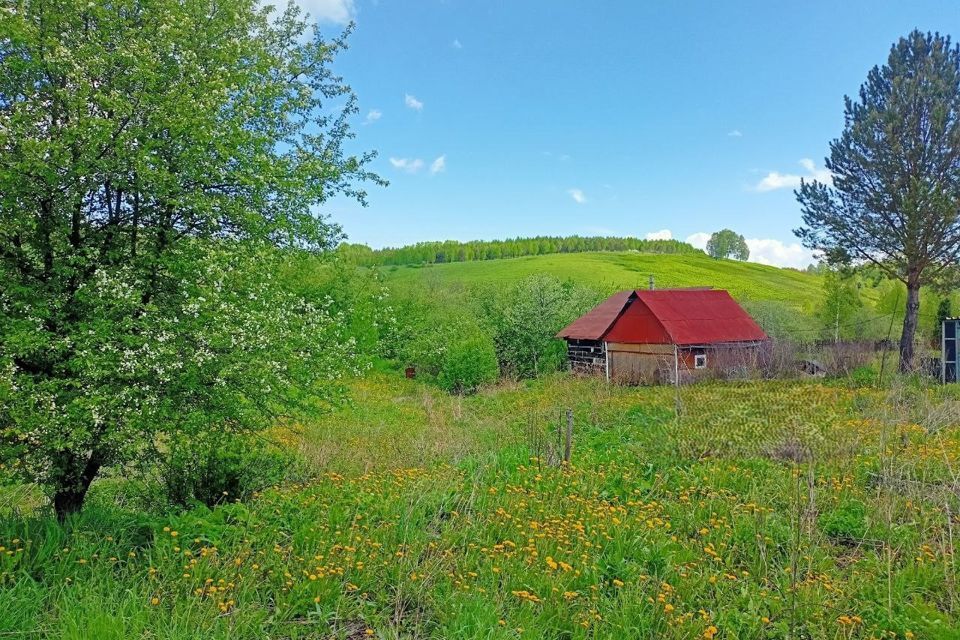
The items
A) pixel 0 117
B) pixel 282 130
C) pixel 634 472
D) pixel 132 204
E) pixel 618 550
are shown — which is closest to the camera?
pixel 0 117

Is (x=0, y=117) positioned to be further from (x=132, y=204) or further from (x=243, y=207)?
(x=243, y=207)

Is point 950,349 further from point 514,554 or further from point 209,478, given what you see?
point 209,478

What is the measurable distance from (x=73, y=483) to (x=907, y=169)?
29949 millimetres

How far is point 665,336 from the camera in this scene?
27.1 meters

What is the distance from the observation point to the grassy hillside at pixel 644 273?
71.2 meters

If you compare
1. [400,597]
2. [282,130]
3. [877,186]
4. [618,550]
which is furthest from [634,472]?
[877,186]

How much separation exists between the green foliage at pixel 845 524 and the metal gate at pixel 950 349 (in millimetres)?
Answer: 21864

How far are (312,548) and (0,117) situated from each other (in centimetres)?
532

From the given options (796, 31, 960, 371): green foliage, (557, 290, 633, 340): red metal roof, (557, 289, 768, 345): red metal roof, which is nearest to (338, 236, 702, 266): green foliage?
(557, 290, 633, 340): red metal roof

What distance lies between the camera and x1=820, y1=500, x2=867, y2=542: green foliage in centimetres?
690

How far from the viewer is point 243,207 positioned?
6.75m

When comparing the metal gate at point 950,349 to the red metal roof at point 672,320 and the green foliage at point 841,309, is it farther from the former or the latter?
the green foliage at point 841,309

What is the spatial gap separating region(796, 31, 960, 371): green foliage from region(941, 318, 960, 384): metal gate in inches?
57.2

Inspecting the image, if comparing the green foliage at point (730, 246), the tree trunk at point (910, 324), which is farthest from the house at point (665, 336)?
the green foliage at point (730, 246)
